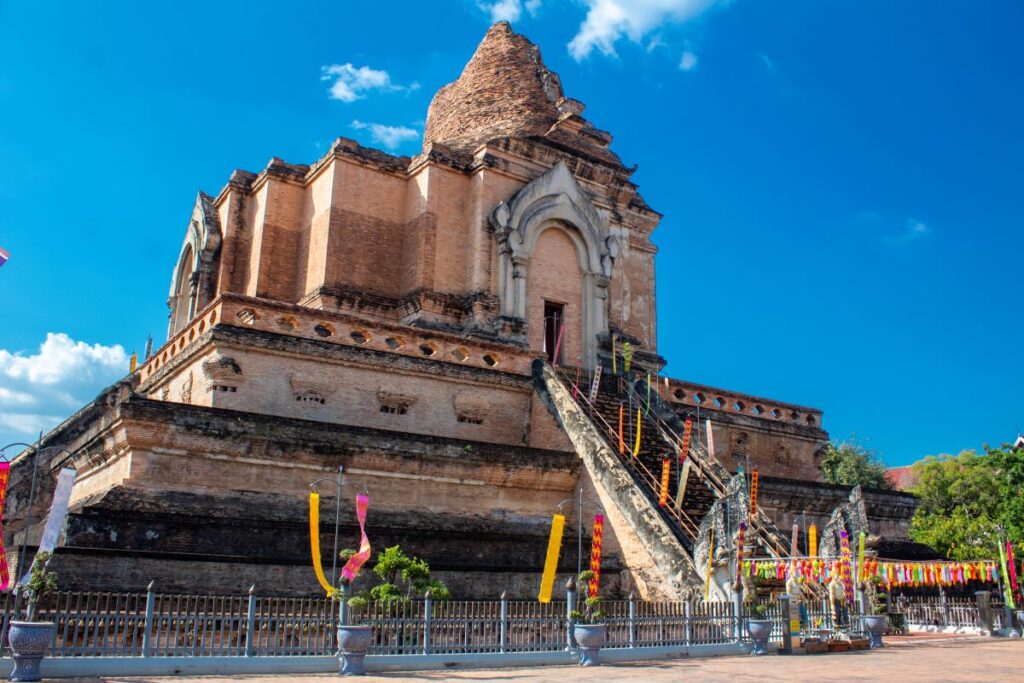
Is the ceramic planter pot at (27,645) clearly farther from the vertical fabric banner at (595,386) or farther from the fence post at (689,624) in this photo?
the vertical fabric banner at (595,386)

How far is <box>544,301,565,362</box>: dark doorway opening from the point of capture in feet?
84.1

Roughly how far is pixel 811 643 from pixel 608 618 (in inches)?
158

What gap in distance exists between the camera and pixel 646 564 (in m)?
16.9

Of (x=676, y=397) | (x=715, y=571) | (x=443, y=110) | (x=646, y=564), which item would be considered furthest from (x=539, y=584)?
(x=443, y=110)

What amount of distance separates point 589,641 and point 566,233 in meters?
14.6

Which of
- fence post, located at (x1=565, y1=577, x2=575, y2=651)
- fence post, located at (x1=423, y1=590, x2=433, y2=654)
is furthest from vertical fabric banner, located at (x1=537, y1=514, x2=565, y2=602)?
fence post, located at (x1=423, y1=590, x2=433, y2=654)

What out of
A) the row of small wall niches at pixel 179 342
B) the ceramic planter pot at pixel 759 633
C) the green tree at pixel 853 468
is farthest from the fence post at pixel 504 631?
the green tree at pixel 853 468

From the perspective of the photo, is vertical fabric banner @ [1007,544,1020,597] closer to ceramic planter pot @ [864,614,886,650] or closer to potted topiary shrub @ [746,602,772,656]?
ceramic planter pot @ [864,614,886,650]

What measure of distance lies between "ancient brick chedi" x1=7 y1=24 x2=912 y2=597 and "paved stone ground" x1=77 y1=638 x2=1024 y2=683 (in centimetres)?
271

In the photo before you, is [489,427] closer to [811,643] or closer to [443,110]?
[811,643]

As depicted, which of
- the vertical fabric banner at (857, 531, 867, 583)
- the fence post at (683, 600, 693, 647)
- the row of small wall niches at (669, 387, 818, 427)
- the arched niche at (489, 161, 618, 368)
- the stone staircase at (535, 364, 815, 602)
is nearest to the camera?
the fence post at (683, 600, 693, 647)

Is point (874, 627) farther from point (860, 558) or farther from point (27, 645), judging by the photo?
point (27, 645)

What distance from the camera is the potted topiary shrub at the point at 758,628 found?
15.1 meters

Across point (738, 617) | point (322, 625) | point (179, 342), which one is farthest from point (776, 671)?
point (179, 342)
